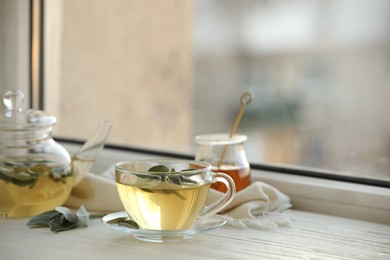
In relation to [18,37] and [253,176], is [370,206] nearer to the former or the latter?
[253,176]

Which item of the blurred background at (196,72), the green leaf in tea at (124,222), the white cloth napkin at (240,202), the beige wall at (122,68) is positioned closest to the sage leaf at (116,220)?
the green leaf in tea at (124,222)

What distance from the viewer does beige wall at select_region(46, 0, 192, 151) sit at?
162 centimetres

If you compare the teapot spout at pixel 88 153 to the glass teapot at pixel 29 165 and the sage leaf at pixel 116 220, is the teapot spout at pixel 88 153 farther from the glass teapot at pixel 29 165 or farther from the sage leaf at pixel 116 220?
the sage leaf at pixel 116 220

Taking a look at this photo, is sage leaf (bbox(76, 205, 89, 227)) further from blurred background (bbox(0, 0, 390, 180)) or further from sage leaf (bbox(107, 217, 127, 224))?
blurred background (bbox(0, 0, 390, 180))

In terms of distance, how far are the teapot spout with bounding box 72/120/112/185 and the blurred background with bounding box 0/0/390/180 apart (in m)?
0.28

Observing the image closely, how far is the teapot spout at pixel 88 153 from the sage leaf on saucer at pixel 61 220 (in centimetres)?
12

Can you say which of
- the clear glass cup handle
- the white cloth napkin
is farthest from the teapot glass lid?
the clear glass cup handle

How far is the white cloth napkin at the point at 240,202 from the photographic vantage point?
37.0 inches

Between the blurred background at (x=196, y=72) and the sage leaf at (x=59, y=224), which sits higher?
the blurred background at (x=196, y=72)

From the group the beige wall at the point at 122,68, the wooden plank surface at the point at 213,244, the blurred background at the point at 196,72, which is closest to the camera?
the wooden plank surface at the point at 213,244

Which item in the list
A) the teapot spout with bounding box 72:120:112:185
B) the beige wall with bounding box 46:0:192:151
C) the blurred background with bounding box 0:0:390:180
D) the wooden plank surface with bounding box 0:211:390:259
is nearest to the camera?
the wooden plank surface with bounding box 0:211:390:259

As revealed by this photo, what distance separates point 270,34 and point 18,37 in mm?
974

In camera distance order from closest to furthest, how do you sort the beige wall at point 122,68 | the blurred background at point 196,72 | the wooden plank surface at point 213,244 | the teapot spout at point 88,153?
1. the wooden plank surface at point 213,244
2. the teapot spout at point 88,153
3. the blurred background at point 196,72
4. the beige wall at point 122,68

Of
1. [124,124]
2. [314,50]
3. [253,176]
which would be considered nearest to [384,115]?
[253,176]
